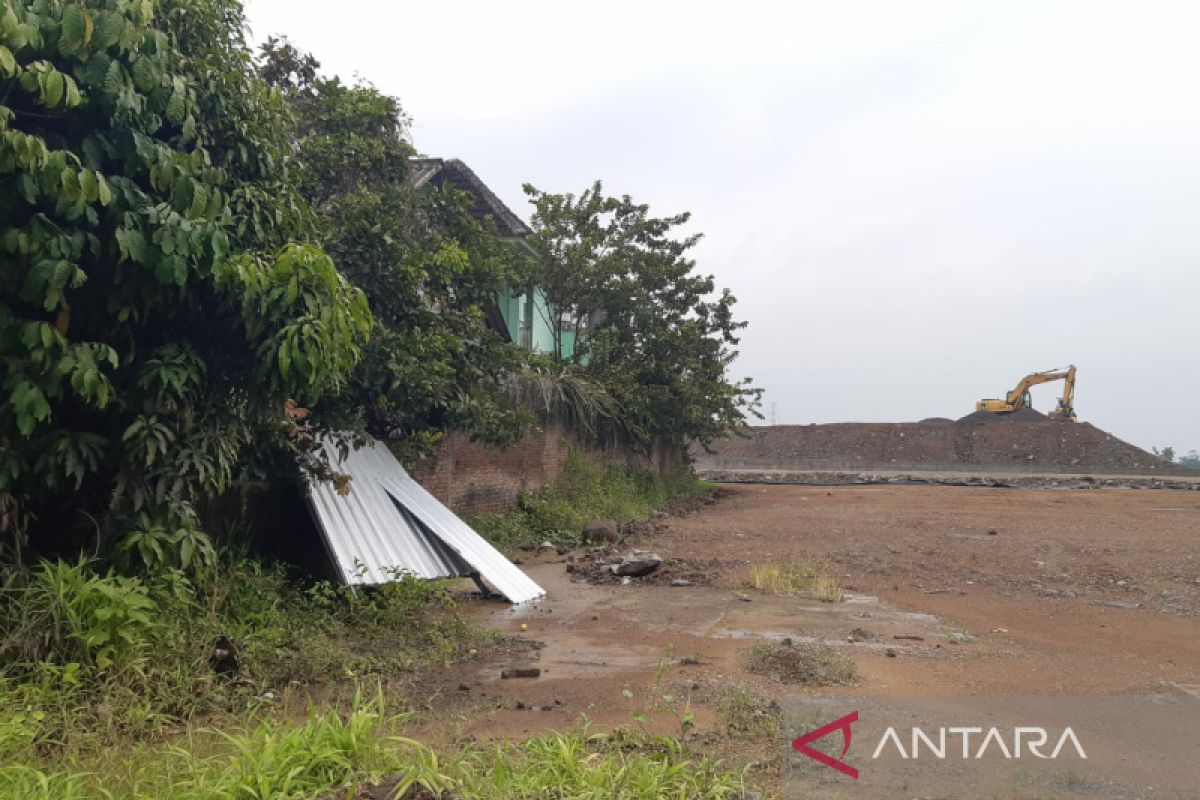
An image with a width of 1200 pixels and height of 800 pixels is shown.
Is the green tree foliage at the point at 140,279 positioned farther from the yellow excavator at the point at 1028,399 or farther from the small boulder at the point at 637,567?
the yellow excavator at the point at 1028,399

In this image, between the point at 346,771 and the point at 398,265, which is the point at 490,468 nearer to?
the point at 398,265

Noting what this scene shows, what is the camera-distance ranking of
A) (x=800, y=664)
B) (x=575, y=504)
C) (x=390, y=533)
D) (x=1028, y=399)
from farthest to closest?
(x=1028, y=399)
(x=575, y=504)
(x=390, y=533)
(x=800, y=664)

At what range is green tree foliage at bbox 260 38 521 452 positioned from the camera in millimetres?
7410

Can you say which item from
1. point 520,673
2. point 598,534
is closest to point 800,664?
point 520,673

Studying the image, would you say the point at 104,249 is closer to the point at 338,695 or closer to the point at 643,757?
the point at 338,695

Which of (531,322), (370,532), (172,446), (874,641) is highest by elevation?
(531,322)

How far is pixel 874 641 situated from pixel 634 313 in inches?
547

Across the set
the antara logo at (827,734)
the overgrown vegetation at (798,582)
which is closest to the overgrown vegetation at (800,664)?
the antara logo at (827,734)

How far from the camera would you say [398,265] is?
25.1 feet

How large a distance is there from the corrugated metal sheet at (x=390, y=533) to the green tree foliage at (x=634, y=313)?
31.2 feet

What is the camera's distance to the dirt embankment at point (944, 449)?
4375 cm

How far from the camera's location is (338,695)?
4.81 m

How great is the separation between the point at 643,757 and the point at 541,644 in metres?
2.96

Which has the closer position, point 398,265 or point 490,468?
point 398,265
